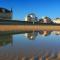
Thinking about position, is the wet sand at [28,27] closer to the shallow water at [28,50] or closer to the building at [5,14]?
the building at [5,14]

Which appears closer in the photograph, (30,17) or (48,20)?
(30,17)

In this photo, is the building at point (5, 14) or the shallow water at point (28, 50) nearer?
the shallow water at point (28, 50)

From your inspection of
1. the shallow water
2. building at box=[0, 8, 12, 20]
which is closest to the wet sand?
building at box=[0, 8, 12, 20]

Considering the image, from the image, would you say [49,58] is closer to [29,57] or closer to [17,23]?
[29,57]

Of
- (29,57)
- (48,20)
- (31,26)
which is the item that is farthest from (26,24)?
(29,57)

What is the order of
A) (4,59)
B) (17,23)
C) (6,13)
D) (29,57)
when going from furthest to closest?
(17,23) → (6,13) → (29,57) → (4,59)

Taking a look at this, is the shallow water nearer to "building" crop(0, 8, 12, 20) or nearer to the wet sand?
A: "building" crop(0, 8, 12, 20)

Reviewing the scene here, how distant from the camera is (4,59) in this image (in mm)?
7188

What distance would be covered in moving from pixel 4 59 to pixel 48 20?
22940 millimetres

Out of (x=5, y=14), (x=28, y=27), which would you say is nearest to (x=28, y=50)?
(x=5, y=14)

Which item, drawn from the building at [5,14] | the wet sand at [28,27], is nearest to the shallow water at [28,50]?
the building at [5,14]

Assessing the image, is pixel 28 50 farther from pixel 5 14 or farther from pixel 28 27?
pixel 28 27

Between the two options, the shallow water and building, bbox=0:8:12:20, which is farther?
building, bbox=0:8:12:20

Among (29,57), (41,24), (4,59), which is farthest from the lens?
(41,24)
